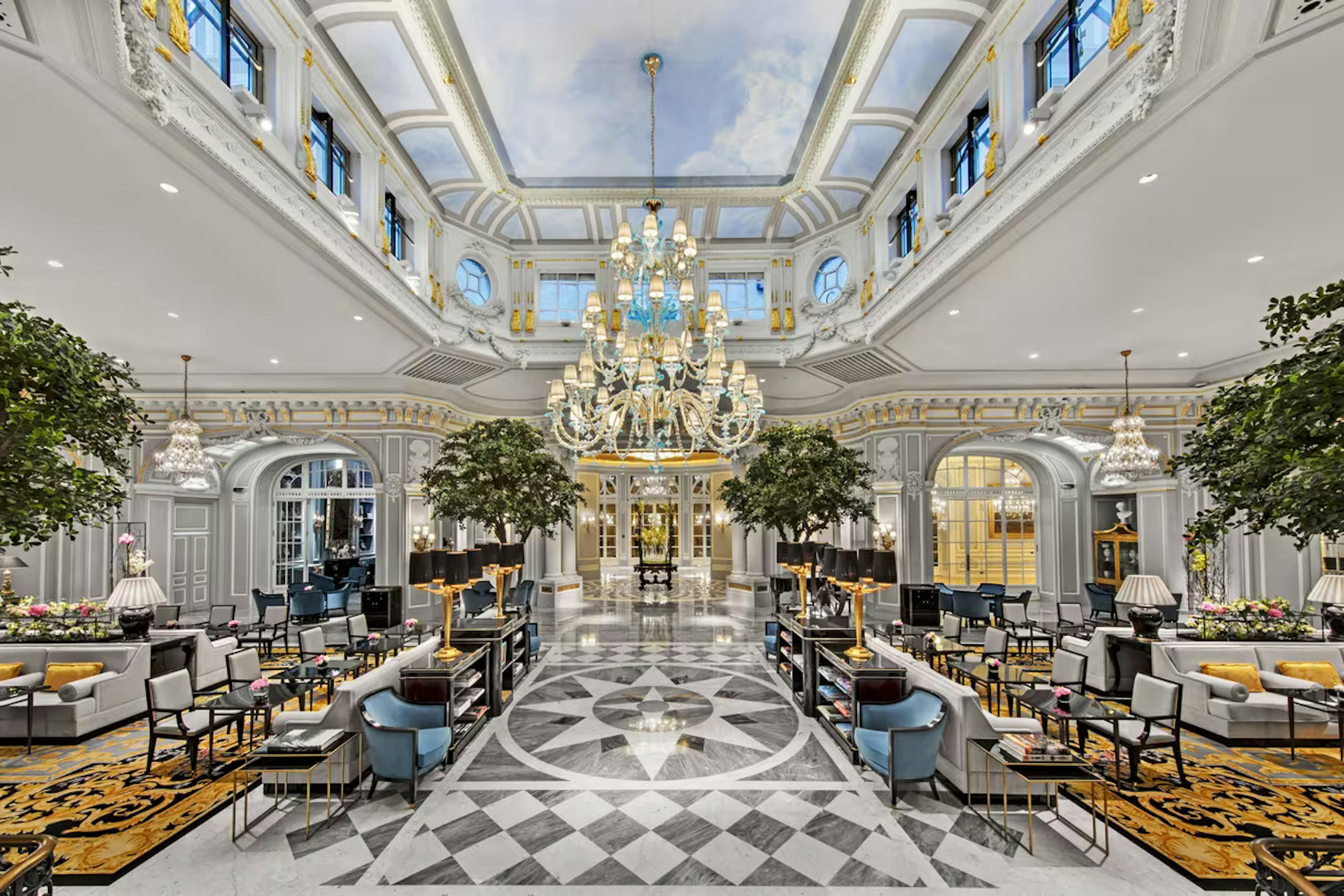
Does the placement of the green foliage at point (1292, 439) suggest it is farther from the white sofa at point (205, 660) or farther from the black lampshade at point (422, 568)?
the white sofa at point (205, 660)

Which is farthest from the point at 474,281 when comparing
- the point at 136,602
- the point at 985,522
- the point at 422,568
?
the point at 985,522

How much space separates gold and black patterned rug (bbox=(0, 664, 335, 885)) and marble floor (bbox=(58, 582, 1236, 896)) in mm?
243

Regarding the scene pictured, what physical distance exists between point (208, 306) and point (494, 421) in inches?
146

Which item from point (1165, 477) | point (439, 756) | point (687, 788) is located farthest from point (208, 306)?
point (1165, 477)

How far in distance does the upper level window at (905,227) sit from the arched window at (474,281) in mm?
7686

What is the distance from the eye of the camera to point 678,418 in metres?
13.7

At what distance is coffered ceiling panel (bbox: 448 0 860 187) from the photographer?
668 centimetres

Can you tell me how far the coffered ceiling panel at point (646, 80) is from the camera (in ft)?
21.9

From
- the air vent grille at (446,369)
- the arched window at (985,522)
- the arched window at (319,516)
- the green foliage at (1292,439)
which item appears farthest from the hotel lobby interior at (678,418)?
the arched window at (319,516)

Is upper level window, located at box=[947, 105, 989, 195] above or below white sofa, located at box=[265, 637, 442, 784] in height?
above

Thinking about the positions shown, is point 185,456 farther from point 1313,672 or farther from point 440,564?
point 1313,672

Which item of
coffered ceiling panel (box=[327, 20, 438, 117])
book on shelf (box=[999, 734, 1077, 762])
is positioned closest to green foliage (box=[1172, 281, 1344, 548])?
book on shelf (box=[999, 734, 1077, 762])

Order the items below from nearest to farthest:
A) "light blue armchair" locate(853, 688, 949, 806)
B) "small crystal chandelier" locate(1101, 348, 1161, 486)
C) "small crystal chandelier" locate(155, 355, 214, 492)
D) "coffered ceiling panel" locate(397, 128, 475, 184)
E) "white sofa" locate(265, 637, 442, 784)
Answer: "light blue armchair" locate(853, 688, 949, 806), "white sofa" locate(265, 637, 442, 784), "coffered ceiling panel" locate(397, 128, 475, 184), "small crystal chandelier" locate(1101, 348, 1161, 486), "small crystal chandelier" locate(155, 355, 214, 492)

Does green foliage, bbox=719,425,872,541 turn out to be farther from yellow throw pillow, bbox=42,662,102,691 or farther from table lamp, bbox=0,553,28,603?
table lamp, bbox=0,553,28,603
